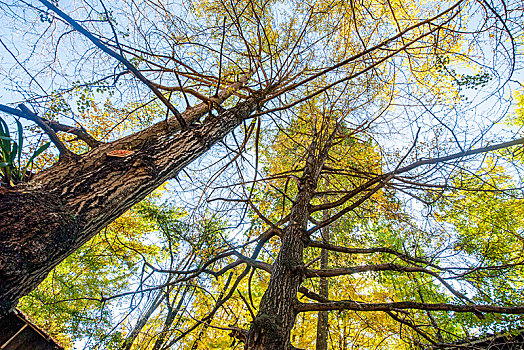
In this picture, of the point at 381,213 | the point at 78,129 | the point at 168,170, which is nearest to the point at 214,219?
the point at 168,170

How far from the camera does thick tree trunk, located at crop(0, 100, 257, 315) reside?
1.06 m

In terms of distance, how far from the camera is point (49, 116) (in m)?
2.45

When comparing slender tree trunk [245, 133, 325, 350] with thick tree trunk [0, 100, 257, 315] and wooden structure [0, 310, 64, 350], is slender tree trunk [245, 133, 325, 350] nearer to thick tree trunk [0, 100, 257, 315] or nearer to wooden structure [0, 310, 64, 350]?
thick tree trunk [0, 100, 257, 315]

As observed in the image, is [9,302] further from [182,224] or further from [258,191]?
[258,191]

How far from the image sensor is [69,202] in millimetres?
1358

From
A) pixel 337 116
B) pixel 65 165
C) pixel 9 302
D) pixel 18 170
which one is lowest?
pixel 9 302

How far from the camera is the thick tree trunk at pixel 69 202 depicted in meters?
1.06

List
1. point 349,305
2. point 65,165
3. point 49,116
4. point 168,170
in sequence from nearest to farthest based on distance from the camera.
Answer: point 65,165
point 349,305
point 168,170
point 49,116

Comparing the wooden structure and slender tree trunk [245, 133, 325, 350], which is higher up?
slender tree trunk [245, 133, 325, 350]

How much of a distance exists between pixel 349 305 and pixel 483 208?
3357 mm

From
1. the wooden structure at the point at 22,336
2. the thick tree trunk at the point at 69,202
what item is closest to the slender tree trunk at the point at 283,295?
the thick tree trunk at the point at 69,202

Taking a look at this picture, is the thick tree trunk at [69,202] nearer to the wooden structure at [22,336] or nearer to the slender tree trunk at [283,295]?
the slender tree trunk at [283,295]

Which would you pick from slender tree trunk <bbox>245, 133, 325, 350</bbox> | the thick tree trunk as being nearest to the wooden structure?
the thick tree trunk

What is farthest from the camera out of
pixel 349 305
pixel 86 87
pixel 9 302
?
pixel 86 87
